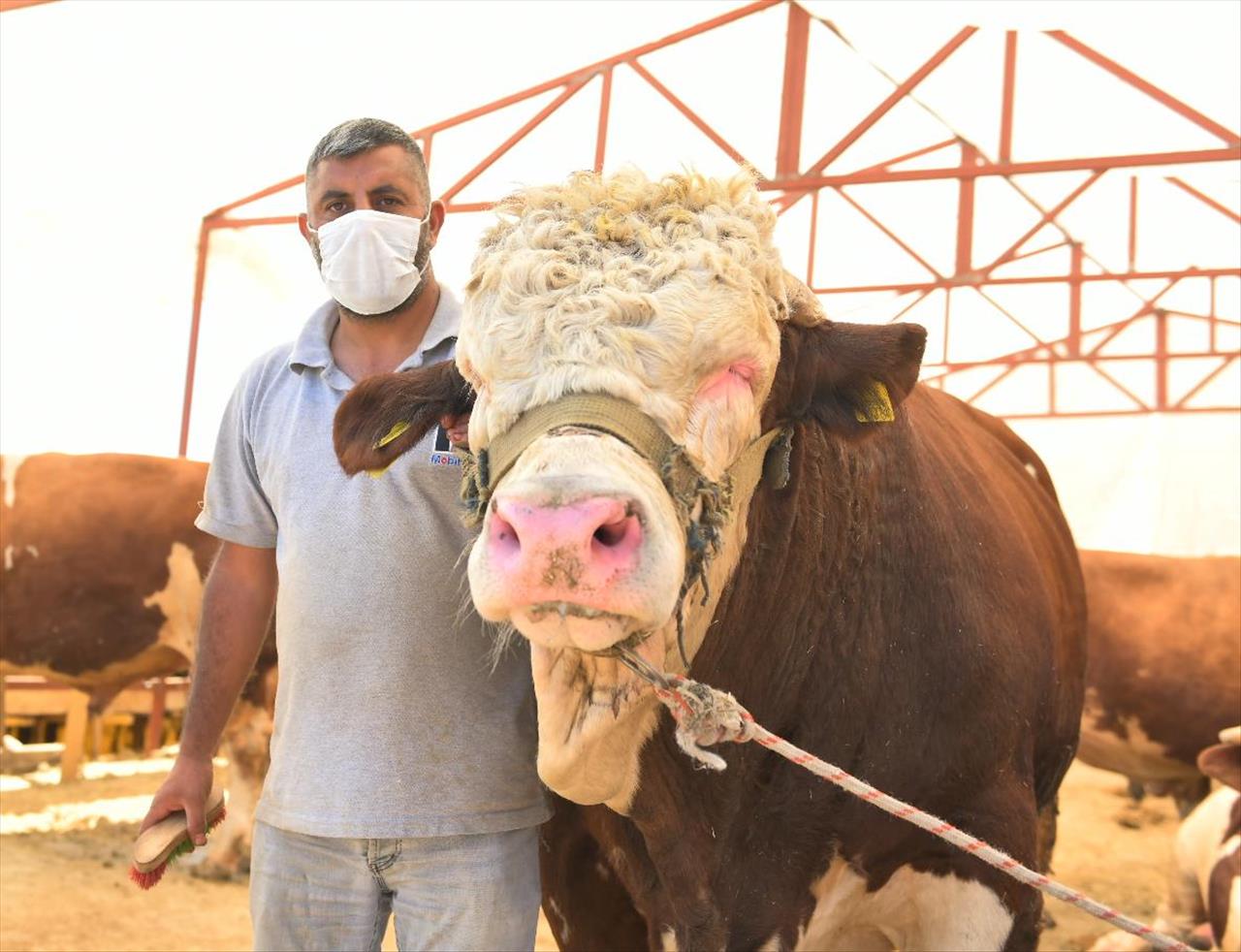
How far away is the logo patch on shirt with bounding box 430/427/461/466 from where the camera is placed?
7.57ft

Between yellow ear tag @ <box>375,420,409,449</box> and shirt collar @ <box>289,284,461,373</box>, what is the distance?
0.23 meters

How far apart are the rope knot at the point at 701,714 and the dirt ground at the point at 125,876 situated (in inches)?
134

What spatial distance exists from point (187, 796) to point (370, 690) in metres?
0.42

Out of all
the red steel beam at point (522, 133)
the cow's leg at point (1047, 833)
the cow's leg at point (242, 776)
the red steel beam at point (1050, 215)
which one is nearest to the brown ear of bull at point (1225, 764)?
the cow's leg at point (1047, 833)

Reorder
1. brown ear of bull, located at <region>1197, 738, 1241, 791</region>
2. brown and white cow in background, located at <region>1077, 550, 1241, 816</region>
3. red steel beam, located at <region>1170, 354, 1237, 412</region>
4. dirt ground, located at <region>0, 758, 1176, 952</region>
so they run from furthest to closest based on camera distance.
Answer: red steel beam, located at <region>1170, 354, 1237, 412</region>
brown and white cow in background, located at <region>1077, 550, 1241, 816</region>
dirt ground, located at <region>0, 758, 1176, 952</region>
brown ear of bull, located at <region>1197, 738, 1241, 791</region>

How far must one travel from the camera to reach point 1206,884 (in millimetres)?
5000

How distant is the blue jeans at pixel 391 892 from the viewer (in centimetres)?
226

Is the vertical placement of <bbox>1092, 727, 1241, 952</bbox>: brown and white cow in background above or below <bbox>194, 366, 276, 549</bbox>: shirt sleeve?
below

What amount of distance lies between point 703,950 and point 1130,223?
1174 centimetres

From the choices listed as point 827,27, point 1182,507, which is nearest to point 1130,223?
point 1182,507

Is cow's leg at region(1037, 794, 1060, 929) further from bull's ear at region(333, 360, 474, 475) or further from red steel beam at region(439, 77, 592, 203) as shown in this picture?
red steel beam at region(439, 77, 592, 203)

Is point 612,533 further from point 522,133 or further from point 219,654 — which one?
point 522,133

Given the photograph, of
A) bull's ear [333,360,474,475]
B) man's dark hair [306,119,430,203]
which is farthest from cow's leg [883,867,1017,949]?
man's dark hair [306,119,430,203]

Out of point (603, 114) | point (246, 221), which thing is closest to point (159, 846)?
point (603, 114)
